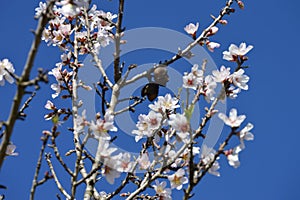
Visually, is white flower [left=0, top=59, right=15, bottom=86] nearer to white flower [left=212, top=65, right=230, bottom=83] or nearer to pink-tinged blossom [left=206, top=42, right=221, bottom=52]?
white flower [left=212, top=65, right=230, bottom=83]

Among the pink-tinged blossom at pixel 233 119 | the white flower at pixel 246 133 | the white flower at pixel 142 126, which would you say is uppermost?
the white flower at pixel 142 126

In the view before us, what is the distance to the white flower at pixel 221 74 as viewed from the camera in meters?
3.14

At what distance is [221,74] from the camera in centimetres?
315

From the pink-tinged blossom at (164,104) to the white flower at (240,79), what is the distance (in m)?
0.54

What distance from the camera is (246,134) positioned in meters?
2.59

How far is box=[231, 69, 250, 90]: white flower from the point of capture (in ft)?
10.3

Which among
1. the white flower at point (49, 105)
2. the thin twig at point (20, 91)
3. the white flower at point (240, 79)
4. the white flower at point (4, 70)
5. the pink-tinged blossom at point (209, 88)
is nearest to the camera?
the thin twig at point (20, 91)

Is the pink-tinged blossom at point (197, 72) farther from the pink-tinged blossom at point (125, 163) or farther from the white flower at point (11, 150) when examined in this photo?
the white flower at point (11, 150)

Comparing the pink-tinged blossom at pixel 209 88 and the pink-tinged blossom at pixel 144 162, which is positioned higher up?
the pink-tinged blossom at pixel 209 88

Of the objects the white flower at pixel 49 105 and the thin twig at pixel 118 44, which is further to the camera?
the white flower at pixel 49 105

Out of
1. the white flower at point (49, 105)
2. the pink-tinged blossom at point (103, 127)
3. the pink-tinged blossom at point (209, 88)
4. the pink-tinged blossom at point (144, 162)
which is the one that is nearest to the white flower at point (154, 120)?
the pink-tinged blossom at point (144, 162)

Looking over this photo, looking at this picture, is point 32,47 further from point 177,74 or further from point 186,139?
point 177,74

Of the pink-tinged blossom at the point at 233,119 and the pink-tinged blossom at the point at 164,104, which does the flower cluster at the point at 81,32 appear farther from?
the pink-tinged blossom at the point at 233,119

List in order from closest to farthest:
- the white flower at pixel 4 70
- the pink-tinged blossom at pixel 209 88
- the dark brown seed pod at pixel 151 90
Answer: the white flower at pixel 4 70
the pink-tinged blossom at pixel 209 88
the dark brown seed pod at pixel 151 90
